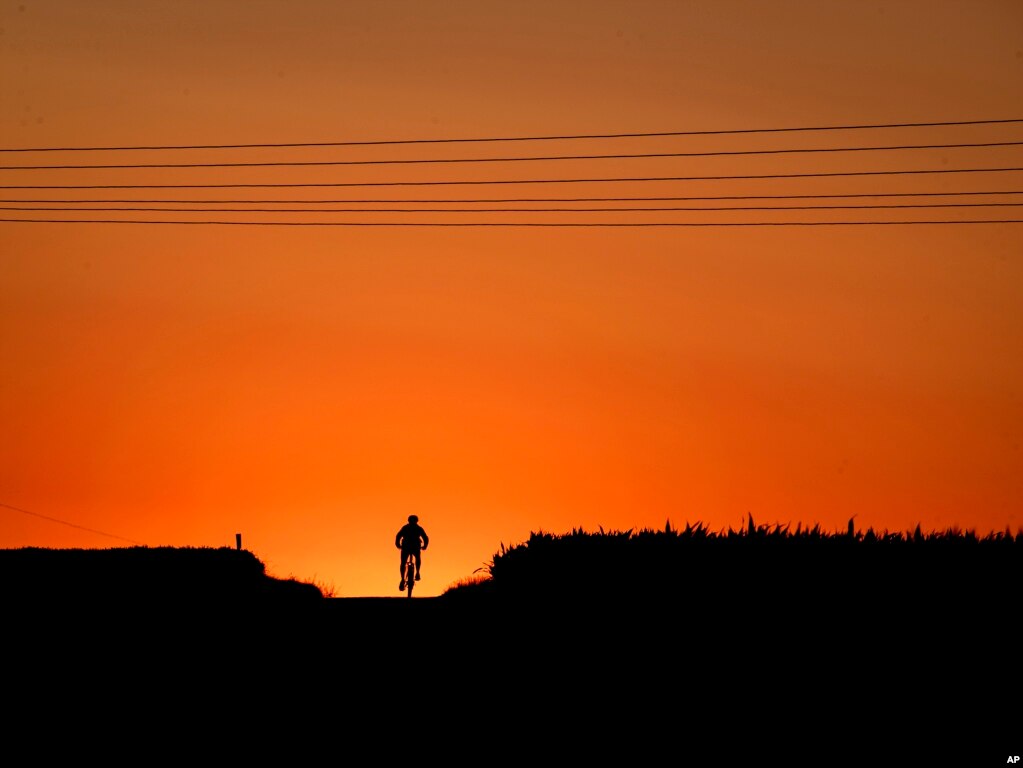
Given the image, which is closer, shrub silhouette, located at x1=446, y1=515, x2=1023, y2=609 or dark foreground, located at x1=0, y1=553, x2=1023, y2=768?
dark foreground, located at x1=0, y1=553, x2=1023, y2=768

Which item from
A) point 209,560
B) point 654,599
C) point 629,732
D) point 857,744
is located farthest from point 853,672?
point 209,560

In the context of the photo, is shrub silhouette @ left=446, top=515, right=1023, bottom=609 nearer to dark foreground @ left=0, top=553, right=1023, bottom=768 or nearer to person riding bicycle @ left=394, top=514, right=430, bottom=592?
dark foreground @ left=0, top=553, right=1023, bottom=768

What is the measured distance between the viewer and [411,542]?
112 feet

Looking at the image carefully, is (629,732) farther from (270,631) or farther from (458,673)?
(270,631)

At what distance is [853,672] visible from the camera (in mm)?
14039

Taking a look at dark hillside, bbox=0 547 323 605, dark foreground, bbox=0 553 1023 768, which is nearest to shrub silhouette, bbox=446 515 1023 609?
dark foreground, bbox=0 553 1023 768

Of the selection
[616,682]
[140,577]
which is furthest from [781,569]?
[140,577]

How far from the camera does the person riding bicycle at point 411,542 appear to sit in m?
34.2

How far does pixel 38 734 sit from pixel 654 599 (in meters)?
8.12

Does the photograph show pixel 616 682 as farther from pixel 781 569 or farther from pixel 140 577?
pixel 140 577

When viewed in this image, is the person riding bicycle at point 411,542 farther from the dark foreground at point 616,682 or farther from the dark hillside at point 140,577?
the dark foreground at point 616,682

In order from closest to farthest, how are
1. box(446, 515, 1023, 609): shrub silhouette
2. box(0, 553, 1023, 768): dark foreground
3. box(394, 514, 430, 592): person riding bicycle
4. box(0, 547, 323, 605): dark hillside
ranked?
box(0, 553, 1023, 768): dark foreground, box(446, 515, 1023, 609): shrub silhouette, box(0, 547, 323, 605): dark hillside, box(394, 514, 430, 592): person riding bicycle

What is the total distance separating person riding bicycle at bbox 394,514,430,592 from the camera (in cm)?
3416

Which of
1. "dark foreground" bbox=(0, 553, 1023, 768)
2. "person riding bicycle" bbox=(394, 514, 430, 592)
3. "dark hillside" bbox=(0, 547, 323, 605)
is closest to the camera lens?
"dark foreground" bbox=(0, 553, 1023, 768)
